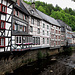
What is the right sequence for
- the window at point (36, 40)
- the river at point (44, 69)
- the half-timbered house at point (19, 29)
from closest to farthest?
the half-timbered house at point (19, 29) → the river at point (44, 69) → the window at point (36, 40)

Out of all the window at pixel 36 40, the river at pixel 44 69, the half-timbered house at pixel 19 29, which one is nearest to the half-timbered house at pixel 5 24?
the half-timbered house at pixel 19 29

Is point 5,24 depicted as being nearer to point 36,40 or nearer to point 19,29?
point 19,29

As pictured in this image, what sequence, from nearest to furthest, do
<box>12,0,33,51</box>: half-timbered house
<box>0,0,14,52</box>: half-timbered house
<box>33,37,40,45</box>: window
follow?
<box>0,0,14,52</box>: half-timbered house
<box>12,0,33,51</box>: half-timbered house
<box>33,37,40,45</box>: window

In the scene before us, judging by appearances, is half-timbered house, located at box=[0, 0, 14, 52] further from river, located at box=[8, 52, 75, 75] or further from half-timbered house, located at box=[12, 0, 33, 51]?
river, located at box=[8, 52, 75, 75]

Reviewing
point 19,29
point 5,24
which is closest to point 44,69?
point 19,29

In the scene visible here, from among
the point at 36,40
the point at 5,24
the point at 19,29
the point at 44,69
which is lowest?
the point at 44,69

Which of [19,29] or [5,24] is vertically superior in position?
[5,24]

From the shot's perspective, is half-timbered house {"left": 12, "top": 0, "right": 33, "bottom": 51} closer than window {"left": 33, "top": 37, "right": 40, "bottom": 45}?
Yes

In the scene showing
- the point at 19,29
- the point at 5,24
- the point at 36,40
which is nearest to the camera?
the point at 5,24

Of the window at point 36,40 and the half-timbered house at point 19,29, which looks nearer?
the half-timbered house at point 19,29

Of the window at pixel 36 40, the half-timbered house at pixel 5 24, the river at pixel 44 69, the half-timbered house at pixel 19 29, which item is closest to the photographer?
the half-timbered house at pixel 5 24

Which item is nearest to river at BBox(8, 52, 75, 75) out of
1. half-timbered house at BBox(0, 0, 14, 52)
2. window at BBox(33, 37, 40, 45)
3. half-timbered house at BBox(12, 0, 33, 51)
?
half-timbered house at BBox(12, 0, 33, 51)

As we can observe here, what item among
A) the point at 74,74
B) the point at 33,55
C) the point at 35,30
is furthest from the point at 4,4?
the point at 74,74

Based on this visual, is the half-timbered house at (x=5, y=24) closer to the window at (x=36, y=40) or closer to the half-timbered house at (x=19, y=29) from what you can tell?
the half-timbered house at (x=19, y=29)
